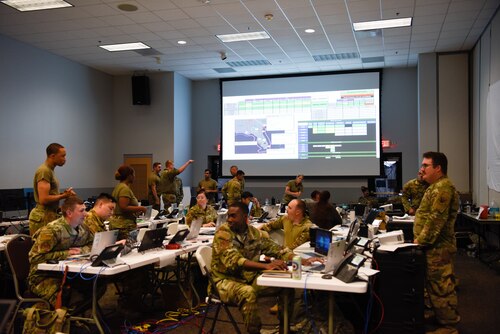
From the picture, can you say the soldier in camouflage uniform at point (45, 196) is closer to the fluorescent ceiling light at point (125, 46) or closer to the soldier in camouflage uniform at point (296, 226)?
the soldier in camouflage uniform at point (296, 226)

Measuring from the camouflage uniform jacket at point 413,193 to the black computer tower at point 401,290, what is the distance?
12.7ft

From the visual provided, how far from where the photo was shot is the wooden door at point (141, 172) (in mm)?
13547

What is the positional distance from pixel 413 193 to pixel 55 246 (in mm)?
5816

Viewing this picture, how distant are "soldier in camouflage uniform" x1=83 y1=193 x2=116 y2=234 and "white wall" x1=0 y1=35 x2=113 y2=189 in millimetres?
6203

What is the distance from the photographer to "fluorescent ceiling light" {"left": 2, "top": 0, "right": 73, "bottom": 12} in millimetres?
8035

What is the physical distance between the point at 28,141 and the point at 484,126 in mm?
9862

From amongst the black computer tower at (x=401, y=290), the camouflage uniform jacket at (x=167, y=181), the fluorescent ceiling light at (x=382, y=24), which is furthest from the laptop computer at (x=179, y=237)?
the fluorescent ceiling light at (x=382, y=24)

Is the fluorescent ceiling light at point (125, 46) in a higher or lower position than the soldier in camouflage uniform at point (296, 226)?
higher

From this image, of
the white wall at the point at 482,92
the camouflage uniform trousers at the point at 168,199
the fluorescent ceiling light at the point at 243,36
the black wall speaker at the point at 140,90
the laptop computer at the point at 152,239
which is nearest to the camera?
the laptop computer at the point at 152,239

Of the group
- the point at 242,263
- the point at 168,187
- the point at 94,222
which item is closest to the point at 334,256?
the point at 242,263

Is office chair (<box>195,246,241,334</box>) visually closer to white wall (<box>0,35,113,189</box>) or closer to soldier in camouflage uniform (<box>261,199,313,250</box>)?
soldier in camouflage uniform (<box>261,199,313,250</box>)

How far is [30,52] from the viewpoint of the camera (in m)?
10.5

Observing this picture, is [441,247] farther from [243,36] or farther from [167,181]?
[167,181]

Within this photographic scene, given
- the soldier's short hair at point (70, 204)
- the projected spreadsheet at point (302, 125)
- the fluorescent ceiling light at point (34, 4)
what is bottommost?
the soldier's short hair at point (70, 204)
